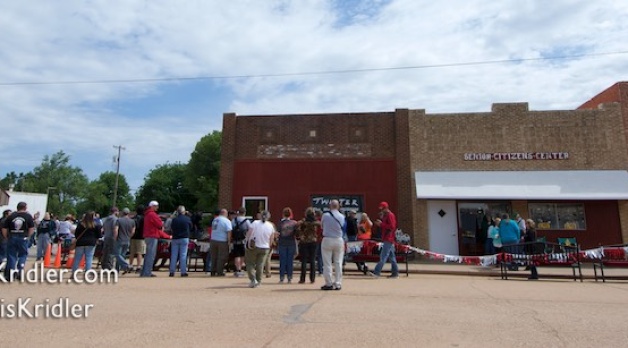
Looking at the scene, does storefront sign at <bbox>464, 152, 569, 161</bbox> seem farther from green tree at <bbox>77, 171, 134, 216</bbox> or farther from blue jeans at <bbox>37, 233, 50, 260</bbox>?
green tree at <bbox>77, 171, 134, 216</bbox>

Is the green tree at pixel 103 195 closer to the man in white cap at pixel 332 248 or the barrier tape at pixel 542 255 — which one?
the barrier tape at pixel 542 255

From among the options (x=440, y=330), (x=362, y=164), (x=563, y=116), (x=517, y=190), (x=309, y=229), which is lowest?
(x=440, y=330)

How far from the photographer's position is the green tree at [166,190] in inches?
2844

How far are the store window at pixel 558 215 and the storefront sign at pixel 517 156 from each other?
194cm

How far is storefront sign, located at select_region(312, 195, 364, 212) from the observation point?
19.0m

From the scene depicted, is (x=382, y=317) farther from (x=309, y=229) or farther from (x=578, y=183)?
(x=578, y=183)

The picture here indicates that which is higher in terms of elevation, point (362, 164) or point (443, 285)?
point (362, 164)

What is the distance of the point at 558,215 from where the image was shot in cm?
1786

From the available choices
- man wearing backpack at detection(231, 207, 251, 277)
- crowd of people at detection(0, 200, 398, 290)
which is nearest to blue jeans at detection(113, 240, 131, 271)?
crowd of people at detection(0, 200, 398, 290)

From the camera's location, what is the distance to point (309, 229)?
382 inches

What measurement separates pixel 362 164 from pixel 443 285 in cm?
987

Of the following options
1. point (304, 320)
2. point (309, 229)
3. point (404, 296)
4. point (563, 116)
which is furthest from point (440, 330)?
point (563, 116)

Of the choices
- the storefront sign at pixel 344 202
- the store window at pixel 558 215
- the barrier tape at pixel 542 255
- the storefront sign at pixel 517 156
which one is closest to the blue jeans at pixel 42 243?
the barrier tape at pixel 542 255

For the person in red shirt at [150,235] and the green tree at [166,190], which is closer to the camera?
the person in red shirt at [150,235]
